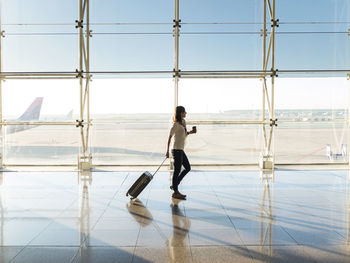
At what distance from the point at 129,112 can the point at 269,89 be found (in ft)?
12.1

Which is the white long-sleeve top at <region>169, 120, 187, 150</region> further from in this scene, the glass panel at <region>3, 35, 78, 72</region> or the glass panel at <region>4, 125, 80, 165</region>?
the glass panel at <region>3, 35, 78, 72</region>

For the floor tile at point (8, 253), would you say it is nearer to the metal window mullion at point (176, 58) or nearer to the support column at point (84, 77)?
the support column at point (84, 77)

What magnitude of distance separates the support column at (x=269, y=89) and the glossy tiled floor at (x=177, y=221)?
5.57 feet

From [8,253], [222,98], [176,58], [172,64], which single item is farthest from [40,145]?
[8,253]

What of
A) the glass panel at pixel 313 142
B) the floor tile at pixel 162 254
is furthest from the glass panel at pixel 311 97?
the floor tile at pixel 162 254

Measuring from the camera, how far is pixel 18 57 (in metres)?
8.94

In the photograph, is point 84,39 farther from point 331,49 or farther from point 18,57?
point 331,49

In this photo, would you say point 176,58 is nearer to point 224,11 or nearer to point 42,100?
point 224,11

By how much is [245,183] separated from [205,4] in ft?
15.6

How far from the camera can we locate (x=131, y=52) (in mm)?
9211

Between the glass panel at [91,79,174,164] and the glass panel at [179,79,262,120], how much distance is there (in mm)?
516

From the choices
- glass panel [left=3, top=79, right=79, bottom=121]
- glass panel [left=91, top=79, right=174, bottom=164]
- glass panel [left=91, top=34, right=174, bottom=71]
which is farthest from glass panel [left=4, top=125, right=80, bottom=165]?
glass panel [left=91, top=34, right=174, bottom=71]

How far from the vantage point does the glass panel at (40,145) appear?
9266mm

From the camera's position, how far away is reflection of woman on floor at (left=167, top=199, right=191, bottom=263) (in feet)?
10.8
